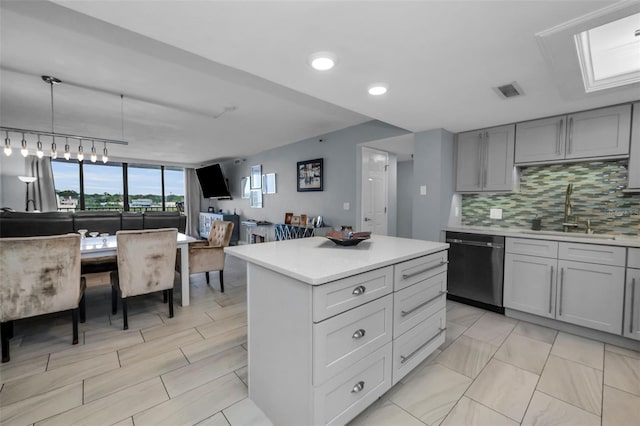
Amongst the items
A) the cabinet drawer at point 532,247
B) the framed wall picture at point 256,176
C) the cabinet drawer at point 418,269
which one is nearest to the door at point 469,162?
the cabinet drawer at point 532,247

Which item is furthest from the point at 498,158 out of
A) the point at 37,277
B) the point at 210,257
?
the point at 37,277

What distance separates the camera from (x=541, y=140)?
2758 mm

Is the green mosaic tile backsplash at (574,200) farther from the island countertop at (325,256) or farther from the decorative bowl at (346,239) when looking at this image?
the decorative bowl at (346,239)

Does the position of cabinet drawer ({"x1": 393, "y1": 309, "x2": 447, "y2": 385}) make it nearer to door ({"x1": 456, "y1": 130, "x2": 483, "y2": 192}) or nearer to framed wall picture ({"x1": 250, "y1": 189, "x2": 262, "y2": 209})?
door ({"x1": 456, "y1": 130, "x2": 483, "y2": 192})

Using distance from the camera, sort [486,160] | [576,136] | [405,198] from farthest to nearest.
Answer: [405,198]
[486,160]
[576,136]

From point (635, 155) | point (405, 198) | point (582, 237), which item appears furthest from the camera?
point (405, 198)

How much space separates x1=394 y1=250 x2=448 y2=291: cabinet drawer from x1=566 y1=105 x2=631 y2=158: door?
189 centimetres

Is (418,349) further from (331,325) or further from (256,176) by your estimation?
(256,176)

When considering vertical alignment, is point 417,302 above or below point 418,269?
below

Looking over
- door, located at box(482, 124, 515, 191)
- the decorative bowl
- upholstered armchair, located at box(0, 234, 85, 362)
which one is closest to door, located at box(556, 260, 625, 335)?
door, located at box(482, 124, 515, 191)

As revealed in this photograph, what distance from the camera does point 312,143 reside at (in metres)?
4.94

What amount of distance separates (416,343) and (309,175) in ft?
12.0

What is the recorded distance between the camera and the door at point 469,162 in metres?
3.21

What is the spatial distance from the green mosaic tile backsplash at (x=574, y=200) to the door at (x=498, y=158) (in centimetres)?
27
